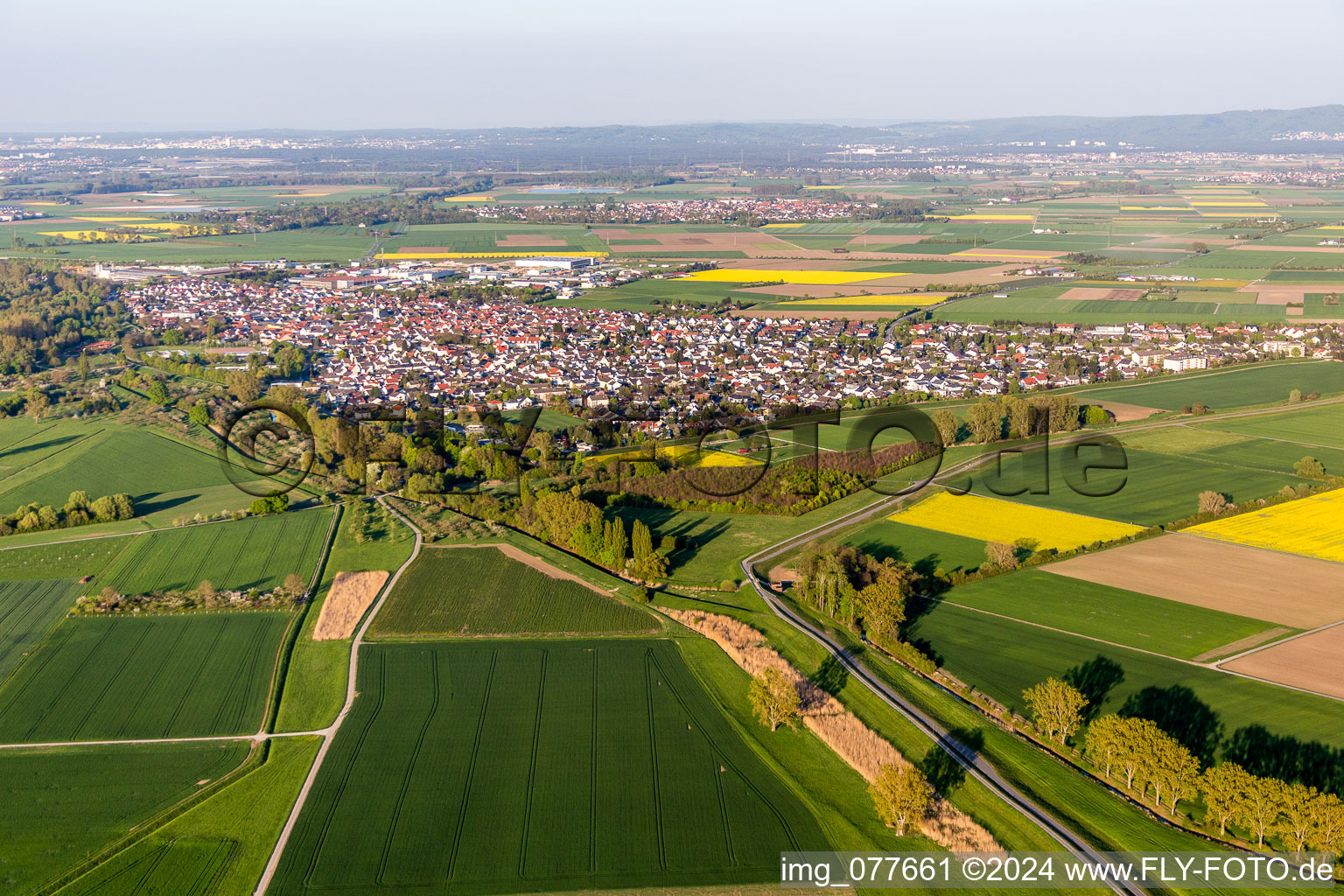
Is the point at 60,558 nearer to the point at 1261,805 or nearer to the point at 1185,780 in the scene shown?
the point at 1185,780

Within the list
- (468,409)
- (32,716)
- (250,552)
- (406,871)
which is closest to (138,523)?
(250,552)

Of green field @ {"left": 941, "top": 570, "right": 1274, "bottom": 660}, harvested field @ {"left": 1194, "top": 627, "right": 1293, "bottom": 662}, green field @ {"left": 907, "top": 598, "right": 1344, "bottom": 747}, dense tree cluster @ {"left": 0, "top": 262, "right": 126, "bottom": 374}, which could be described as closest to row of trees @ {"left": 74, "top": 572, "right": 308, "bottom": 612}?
green field @ {"left": 907, "top": 598, "right": 1344, "bottom": 747}

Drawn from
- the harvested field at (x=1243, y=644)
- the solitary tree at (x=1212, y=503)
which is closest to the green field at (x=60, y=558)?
the harvested field at (x=1243, y=644)

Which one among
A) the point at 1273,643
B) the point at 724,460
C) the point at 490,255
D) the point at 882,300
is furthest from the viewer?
the point at 490,255

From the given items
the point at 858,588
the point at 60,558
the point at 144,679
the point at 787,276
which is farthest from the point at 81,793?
the point at 787,276

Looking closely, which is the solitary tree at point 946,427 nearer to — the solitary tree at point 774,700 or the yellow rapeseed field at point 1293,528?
the yellow rapeseed field at point 1293,528

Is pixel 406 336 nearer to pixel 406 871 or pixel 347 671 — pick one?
pixel 347 671

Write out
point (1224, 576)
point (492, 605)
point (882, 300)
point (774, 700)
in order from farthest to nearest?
point (882, 300) < point (492, 605) < point (1224, 576) < point (774, 700)
